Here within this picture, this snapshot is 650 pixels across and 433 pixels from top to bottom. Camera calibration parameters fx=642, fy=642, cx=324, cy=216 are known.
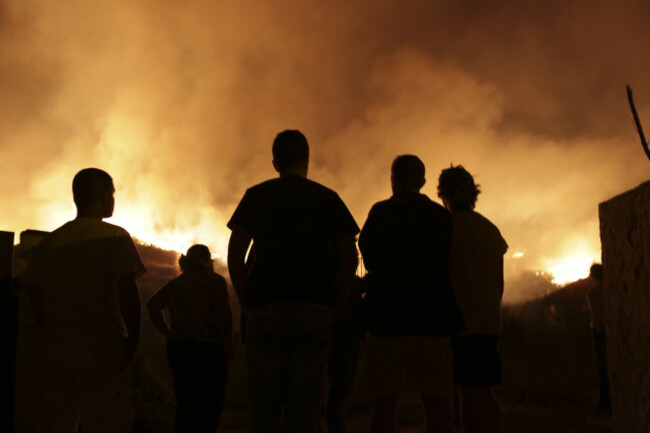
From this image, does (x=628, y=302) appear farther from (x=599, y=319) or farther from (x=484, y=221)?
(x=599, y=319)

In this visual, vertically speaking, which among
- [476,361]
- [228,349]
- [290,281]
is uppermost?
[290,281]

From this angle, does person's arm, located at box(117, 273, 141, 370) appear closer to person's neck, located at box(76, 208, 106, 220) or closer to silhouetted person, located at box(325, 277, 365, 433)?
person's neck, located at box(76, 208, 106, 220)

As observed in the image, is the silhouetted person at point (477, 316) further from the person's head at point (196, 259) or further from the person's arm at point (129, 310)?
the person's head at point (196, 259)

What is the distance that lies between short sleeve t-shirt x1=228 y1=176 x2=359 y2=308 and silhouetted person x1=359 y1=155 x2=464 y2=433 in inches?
14.1

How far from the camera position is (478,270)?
12.1 ft

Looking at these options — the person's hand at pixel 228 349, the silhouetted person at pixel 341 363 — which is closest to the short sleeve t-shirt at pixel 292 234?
the person's hand at pixel 228 349

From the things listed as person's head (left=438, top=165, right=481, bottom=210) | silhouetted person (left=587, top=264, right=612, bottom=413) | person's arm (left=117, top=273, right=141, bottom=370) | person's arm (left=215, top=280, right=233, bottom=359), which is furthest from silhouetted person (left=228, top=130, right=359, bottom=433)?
silhouetted person (left=587, top=264, right=612, bottom=413)

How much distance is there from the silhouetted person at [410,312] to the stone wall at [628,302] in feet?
6.65

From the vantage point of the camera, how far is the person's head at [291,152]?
319 cm

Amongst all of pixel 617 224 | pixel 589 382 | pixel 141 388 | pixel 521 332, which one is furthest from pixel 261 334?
pixel 521 332

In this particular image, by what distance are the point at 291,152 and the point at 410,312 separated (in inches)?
39.9

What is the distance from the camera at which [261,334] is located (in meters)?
2.88

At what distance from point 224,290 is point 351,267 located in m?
2.20

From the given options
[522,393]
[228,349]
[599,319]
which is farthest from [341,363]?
[522,393]
